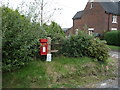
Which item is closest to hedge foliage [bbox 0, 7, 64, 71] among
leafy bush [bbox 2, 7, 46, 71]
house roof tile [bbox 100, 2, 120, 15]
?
leafy bush [bbox 2, 7, 46, 71]

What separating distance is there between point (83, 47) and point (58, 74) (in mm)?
2001

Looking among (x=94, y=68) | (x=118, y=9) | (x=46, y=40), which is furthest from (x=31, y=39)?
(x=118, y=9)

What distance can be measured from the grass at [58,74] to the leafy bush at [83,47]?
12.1 inches

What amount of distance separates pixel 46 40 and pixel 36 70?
1251 mm

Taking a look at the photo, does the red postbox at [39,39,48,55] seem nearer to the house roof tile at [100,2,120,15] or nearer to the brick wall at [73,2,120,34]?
the brick wall at [73,2,120,34]

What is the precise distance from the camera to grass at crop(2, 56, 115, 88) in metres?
4.82

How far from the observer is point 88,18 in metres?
27.9

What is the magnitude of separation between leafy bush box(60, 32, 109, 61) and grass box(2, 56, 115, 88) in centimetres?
31

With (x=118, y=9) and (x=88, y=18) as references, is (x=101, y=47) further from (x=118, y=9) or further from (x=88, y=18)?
(x=118, y=9)

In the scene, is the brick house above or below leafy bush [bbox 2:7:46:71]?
above

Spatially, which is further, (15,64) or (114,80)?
(114,80)

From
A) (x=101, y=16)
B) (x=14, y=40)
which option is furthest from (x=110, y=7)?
(x=14, y=40)

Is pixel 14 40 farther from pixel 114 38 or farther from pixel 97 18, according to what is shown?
pixel 97 18

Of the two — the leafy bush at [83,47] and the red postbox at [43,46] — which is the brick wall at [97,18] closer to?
the leafy bush at [83,47]
